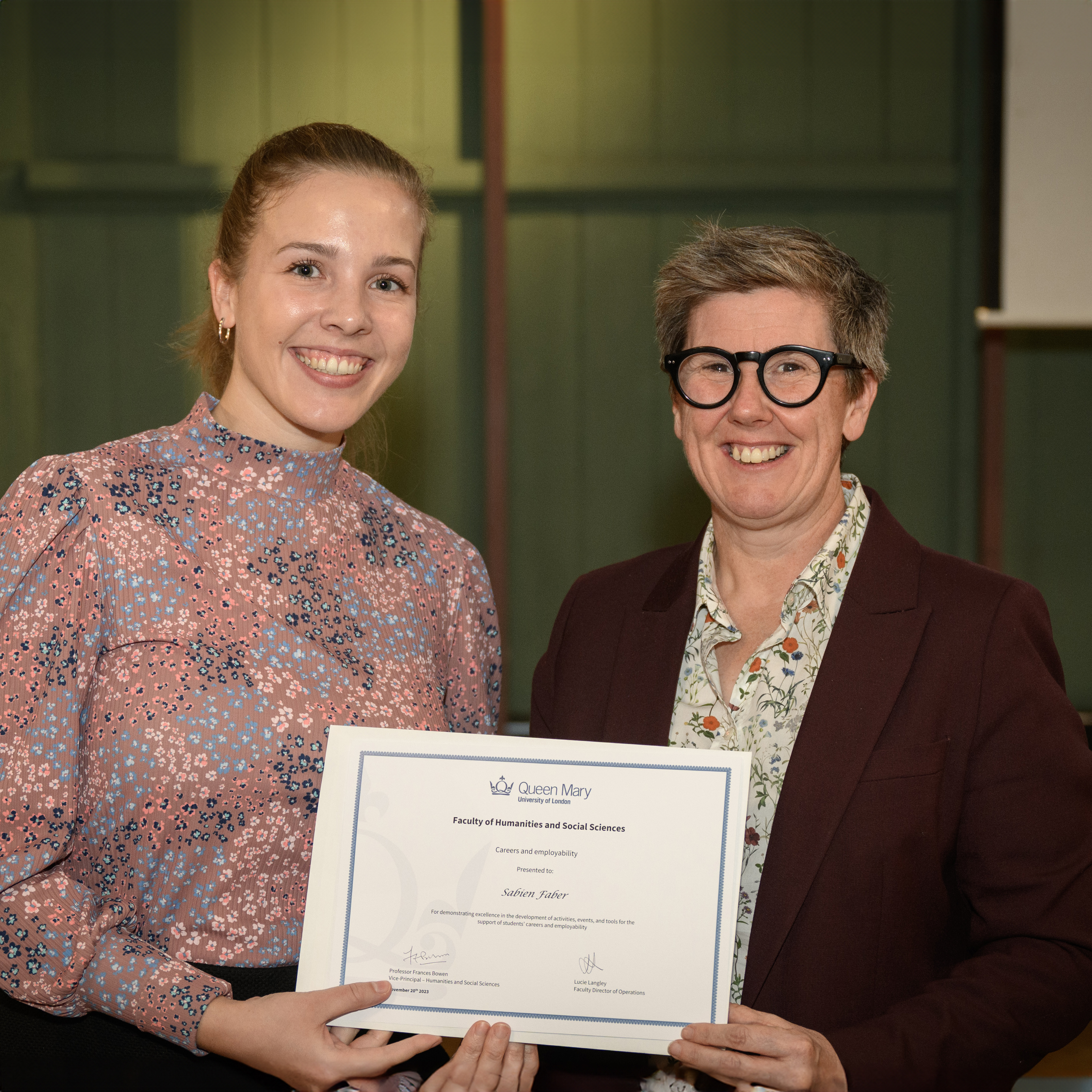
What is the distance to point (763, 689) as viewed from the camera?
1723mm

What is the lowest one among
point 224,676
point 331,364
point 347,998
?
point 347,998

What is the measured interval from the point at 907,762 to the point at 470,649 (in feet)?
2.63

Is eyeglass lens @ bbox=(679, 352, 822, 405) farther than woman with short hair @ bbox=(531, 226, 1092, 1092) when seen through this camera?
Yes

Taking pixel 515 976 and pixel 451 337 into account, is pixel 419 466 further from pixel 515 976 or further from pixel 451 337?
pixel 515 976

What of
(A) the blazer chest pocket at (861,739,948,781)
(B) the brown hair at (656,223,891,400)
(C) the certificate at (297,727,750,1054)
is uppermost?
(B) the brown hair at (656,223,891,400)

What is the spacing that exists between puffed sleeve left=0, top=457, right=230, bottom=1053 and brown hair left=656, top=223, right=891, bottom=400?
3.40 ft

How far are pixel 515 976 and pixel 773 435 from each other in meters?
0.92

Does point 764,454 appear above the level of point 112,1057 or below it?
above

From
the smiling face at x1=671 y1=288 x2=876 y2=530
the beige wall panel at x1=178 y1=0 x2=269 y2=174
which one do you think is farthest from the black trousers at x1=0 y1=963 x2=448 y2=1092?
the beige wall panel at x1=178 y1=0 x2=269 y2=174

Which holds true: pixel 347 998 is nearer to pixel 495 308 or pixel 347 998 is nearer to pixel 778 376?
pixel 778 376

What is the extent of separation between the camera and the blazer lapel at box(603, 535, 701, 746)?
5.90 ft

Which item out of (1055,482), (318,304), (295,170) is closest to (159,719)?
(318,304)

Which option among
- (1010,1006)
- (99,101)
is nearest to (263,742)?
(1010,1006)

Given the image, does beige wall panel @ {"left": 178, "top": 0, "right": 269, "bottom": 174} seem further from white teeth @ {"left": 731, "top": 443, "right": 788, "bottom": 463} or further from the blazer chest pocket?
the blazer chest pocket
